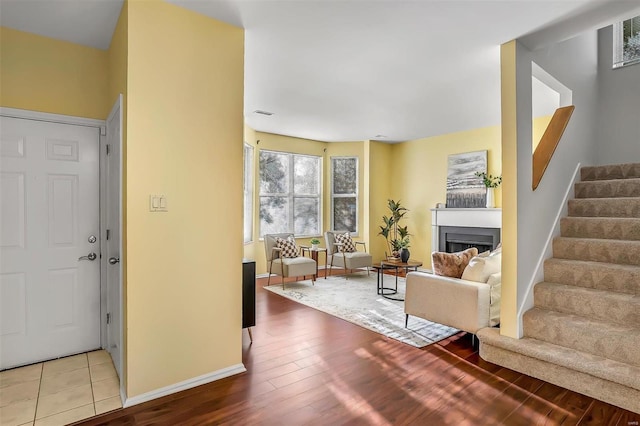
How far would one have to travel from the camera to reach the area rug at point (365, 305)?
3.45 m

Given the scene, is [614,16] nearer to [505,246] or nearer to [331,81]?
[505,246]

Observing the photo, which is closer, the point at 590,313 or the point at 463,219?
the point at 590,313

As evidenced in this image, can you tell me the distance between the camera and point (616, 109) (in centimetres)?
445

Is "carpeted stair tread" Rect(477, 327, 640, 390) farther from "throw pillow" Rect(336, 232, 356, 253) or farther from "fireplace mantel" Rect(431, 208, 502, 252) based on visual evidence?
"throw pillow" Rect(336, 232, 356, 253)

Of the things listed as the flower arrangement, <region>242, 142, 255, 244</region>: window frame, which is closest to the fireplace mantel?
the flower arrangement

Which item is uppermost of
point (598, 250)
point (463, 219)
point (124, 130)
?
point (124, 130)

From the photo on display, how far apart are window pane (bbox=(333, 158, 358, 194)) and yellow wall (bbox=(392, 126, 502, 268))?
3.08 ft

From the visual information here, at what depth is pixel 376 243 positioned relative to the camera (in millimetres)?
7324

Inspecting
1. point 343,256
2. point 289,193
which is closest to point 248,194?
point 289,193

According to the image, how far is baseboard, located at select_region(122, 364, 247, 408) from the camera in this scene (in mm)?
2201

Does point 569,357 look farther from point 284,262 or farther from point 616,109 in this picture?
point 284,262

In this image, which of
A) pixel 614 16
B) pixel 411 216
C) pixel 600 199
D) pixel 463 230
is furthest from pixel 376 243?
pixel 614 16

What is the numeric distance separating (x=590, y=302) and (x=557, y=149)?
5.19 feet

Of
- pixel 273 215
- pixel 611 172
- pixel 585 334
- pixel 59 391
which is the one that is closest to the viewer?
pixel 59 391
